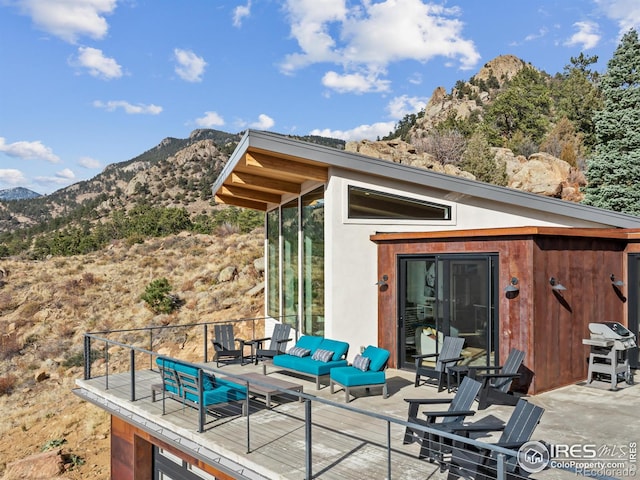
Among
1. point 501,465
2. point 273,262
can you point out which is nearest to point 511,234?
point 501,465

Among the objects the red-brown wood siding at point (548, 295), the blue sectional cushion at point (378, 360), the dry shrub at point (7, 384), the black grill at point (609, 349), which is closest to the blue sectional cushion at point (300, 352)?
the blue sectional cushion at point (378, 360)

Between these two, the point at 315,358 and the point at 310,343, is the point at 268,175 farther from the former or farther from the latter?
the point at 315,358

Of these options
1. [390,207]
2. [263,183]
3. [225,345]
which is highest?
[263,183]

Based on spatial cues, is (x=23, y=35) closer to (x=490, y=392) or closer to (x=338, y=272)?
(x=338, y=272)

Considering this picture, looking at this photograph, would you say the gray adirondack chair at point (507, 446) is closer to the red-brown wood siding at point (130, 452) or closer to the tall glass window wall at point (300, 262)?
the red-brown wood siding at point (130, 452)

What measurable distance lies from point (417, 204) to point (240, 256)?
65.0 feet

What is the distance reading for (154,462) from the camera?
8531 mm

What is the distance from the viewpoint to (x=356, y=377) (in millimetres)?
7633

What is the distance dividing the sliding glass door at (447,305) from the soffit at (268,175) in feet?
8.59

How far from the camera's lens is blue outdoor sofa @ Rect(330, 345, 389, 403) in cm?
762

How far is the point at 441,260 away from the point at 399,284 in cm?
110

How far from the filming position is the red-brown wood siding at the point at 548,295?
805 centimetres

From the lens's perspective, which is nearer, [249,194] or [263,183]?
[263,183]

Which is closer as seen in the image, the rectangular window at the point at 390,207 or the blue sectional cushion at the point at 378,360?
the blue sectional cushion at the point at 378,360
